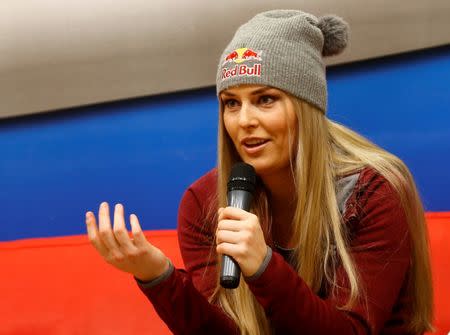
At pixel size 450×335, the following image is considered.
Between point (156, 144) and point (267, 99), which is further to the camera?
point (156, 144)

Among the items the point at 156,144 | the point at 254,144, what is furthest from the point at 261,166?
the point at 156,144

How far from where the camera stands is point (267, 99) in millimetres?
943

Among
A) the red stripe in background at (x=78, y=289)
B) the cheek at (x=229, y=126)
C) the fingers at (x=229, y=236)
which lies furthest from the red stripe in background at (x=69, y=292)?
the fingers at (x=229, y=236)

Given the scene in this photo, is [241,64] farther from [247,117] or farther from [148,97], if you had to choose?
[148,97]

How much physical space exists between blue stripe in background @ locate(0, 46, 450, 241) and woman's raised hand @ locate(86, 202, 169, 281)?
1.87 feet

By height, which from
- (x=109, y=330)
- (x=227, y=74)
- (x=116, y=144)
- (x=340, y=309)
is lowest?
(x=109, y=330)

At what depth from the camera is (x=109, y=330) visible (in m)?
1.21

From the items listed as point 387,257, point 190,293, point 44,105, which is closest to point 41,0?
point 44,105

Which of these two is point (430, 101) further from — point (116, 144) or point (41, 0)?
point (41, 0)

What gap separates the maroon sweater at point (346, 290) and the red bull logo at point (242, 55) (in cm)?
22

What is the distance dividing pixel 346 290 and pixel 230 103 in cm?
31

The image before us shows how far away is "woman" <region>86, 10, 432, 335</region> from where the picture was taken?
2.85ft

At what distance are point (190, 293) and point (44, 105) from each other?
70 cm

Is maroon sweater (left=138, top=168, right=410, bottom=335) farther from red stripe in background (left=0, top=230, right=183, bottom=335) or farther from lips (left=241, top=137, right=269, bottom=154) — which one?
red stripe in background (left=0, top=230, right=183, bottom=335)
